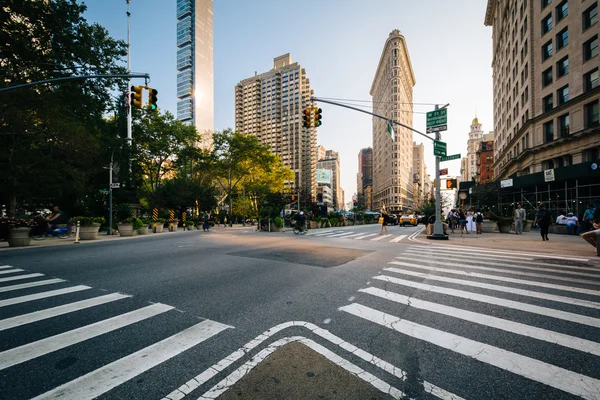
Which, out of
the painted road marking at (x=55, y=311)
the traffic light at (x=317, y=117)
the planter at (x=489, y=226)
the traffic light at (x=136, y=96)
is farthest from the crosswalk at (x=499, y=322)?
the planter at (x=489, y=226)

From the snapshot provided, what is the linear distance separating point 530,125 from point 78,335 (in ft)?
144

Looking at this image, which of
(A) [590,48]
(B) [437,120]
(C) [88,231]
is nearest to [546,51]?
(A) [590,48]

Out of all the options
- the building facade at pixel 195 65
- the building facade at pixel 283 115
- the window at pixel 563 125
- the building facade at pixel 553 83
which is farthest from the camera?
the building facade at pixel 195 65

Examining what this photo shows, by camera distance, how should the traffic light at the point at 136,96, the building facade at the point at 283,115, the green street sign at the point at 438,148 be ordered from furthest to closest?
the building facade at the point at 283,115
the green street sign at the point at 438,148
the traffic light at the point at 136,96

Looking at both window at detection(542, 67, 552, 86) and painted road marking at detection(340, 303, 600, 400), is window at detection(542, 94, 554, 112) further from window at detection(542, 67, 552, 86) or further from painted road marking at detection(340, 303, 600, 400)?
painted road marking at detection(340, 303, 600, 400)

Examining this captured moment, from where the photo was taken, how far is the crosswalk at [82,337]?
236 cm

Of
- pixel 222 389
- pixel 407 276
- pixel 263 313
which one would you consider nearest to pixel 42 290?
pixel 263 313

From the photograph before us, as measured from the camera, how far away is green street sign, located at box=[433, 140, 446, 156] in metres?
15.0

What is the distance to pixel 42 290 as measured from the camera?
530cm

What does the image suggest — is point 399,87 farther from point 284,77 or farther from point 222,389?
point 222,389

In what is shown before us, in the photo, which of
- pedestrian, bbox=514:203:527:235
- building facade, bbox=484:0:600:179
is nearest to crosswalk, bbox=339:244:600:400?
pedestrian, bbox=514:203:527:235

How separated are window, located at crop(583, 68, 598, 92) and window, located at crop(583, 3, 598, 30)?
4.49 m

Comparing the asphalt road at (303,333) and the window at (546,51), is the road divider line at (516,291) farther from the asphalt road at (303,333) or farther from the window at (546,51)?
the window at (546,51)

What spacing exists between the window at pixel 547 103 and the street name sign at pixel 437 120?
25748 mm
